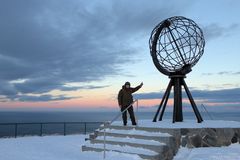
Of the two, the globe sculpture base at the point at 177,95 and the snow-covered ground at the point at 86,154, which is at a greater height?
the globe sculpture base at the point at 177,95

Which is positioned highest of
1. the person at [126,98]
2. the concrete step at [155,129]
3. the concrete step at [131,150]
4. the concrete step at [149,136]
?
the person at [126,98]

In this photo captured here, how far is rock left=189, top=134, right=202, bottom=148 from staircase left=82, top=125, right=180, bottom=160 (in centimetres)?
59

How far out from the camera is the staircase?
1209 centimetres

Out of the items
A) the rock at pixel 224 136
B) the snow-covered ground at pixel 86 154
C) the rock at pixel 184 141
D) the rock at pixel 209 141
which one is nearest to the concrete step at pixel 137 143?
the snow-covered ground at pixel 86 154

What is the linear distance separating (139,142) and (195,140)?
6.86 ft

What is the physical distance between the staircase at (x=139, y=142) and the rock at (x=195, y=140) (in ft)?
1.93

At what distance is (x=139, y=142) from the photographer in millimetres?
12930

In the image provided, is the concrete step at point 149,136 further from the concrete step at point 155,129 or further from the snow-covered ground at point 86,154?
the snow-covered ground at point 86,154

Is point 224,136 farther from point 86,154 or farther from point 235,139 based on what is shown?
point 86,154

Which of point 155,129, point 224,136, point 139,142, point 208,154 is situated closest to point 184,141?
point 208,154

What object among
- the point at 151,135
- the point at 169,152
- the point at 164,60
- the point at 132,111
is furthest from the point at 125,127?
the point at 164,60

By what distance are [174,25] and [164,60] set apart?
1.71 metres

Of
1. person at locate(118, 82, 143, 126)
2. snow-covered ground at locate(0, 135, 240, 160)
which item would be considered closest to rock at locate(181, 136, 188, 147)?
snow-covered ground at locate(0, 135, 240, 160)

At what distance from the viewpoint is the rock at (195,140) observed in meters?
13.1
